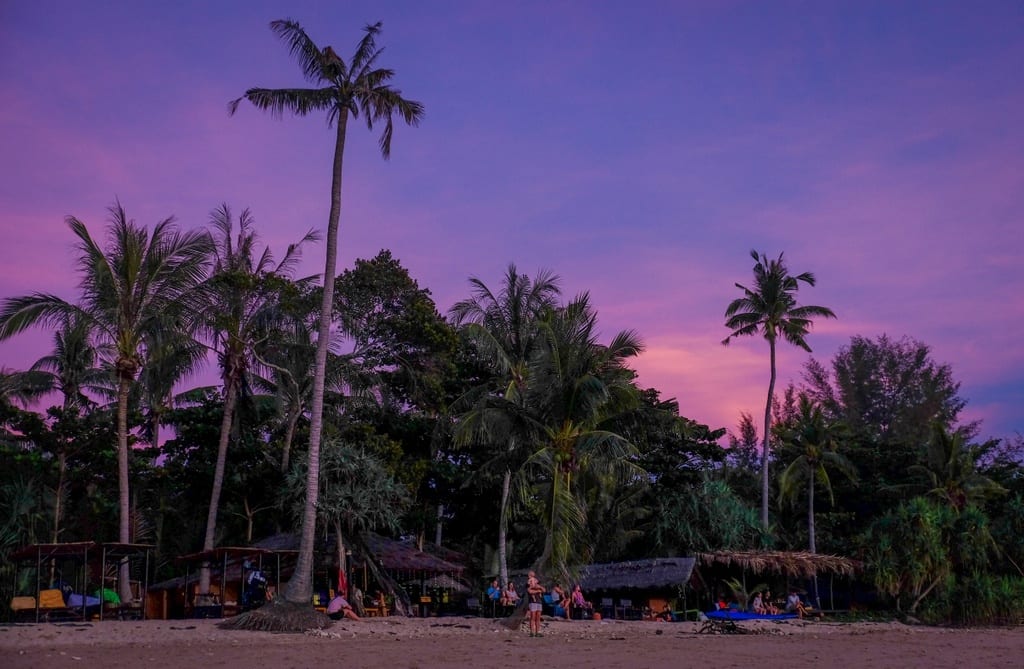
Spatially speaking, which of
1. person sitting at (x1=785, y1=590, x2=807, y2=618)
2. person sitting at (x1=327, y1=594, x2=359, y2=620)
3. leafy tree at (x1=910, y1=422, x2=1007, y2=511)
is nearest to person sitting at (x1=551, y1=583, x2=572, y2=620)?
person sitting at (x1=327, y1=594, x2=359, y2=620)

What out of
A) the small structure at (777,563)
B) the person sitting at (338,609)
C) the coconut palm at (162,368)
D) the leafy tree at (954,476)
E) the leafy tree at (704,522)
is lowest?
the person sitting at (338,609)

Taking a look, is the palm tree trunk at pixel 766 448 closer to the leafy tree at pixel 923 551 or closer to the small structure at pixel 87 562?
the leafy tree at pixel 923 551

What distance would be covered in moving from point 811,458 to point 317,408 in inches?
1106

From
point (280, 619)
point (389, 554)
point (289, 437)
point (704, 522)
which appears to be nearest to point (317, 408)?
point (280, 619)

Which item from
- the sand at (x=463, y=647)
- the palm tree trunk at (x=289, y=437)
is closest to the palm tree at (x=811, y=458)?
the sand at (x=463, y=647)

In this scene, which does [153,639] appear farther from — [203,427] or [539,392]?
[203,427]

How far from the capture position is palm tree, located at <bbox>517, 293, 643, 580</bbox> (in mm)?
23688

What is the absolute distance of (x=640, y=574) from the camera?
32.4 m

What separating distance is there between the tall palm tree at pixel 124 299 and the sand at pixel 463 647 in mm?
6588

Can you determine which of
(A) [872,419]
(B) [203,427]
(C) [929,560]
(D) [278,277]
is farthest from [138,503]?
(A) [872,419]

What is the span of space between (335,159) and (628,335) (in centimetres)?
857

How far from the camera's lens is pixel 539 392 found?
984 inches

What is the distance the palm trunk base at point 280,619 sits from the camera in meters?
20.2

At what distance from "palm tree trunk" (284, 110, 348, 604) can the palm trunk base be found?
28 cm
